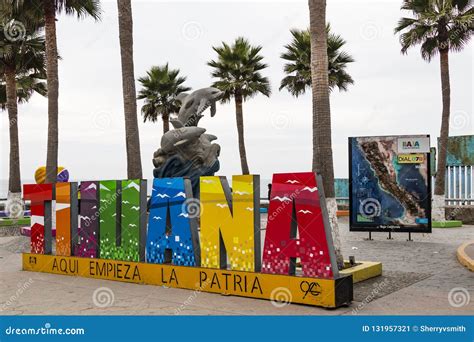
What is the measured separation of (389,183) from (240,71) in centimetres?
1612

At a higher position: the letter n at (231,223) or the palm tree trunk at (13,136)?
the palm tree trunk at (13,136)

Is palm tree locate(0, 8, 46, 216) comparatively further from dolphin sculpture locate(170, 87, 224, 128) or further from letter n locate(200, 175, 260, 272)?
letter n locate(200, 175, 260, 272)

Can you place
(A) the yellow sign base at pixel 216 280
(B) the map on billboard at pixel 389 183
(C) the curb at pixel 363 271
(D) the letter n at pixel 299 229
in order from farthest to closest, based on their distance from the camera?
(B) the map on billboard at pixel 389 183 → (C) the curb at pixel 363 271 → (D) the letter n at pixel 299 229 → (A) the yellow sign base at pixel 216 280

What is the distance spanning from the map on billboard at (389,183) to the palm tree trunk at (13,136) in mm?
15643

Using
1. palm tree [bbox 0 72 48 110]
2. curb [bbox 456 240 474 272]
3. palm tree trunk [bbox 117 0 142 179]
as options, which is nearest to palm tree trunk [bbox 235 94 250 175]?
Result: palm tree [bbox 0 72 48 110]

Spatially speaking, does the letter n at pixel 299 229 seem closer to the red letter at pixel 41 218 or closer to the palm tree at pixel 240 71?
the red letter at pixel 41 218

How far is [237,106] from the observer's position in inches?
1161

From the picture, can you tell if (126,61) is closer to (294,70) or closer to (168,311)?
(168,311)

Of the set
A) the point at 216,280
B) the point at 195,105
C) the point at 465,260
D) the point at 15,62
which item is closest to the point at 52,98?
the point at 195,105

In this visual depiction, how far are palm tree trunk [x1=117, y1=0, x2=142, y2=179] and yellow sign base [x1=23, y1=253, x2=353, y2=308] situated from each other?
3.44 meters

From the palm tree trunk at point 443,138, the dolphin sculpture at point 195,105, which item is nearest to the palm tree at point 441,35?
the palm tree trunk at point 443,138

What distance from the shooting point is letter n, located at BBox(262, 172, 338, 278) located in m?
6.99

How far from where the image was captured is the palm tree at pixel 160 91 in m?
31.2

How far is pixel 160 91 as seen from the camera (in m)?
31.3
